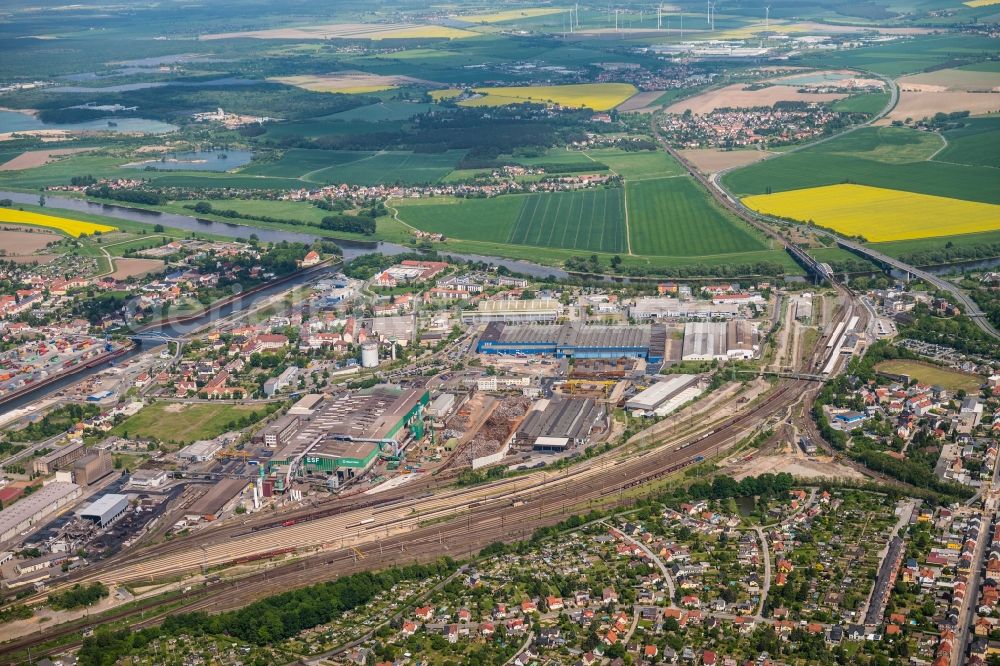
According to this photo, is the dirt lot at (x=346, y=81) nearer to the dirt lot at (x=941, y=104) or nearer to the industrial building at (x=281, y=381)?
the dirt lot at (x=941, y=104)

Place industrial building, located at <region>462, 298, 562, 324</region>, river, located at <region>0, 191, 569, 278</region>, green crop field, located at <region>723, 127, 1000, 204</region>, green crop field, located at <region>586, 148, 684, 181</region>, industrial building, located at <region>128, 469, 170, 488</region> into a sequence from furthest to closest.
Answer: green crop field, located at <region>586, 148, 684, 181</region>
green crop field, located at <region>723, 127, 1000, 204</region>
river, located at <region>0, 191, 569, 278</region>
industrial building, located at <region>462, 298, 562, 324</region>
industrial building, located at <region>128, 469, 170, 488</region>

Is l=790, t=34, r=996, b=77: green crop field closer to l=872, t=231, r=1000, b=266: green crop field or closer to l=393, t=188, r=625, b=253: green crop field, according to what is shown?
l=393, t=188, r=625, b=253: green crop field

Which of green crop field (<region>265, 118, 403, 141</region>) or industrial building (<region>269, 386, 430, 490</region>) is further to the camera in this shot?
green crop field (<region>265, 118, 403, 141</region>)

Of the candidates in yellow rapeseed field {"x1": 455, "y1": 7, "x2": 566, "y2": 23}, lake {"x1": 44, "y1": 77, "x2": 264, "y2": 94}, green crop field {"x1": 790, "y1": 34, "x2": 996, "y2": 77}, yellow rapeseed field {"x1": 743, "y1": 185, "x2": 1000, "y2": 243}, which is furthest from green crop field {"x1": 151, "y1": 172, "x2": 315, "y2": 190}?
yellow rapeseed field {"x1": 455, "y1": 7, "x2": 566, "y2": 23}

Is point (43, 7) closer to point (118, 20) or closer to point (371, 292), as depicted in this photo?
point (118, 20)

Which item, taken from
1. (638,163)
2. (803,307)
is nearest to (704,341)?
(803,307)
